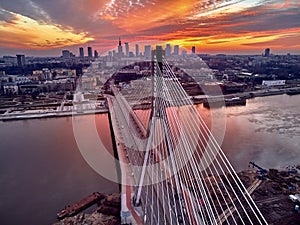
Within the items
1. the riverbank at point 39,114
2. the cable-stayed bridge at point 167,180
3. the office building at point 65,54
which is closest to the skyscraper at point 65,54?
the office building at point 65,54

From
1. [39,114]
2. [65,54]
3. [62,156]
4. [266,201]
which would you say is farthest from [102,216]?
[65,54]

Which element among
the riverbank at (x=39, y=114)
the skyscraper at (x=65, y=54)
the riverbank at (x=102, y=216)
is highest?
the skyscraper at (x=65, y=54)

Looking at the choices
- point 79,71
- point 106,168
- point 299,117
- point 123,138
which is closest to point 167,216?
point 106,168

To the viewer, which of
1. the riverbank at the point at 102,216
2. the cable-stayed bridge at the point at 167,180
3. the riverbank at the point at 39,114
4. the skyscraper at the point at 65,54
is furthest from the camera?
the skyscraper at the point at 65,54

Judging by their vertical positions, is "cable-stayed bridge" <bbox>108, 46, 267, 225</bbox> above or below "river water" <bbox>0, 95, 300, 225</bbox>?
above

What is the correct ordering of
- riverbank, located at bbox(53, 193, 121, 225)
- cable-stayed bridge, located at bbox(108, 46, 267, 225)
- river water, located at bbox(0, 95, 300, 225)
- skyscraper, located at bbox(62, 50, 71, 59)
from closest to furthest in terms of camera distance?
cable-stayed bridge, located at bbox(108, 46, 267, 225)
riverbank, located at bbox(53, 193, 121, 225)
river water, located at bbox(0, 95, 300, 225)
skyscraper, located at bbox(62, 50, 71, 59)

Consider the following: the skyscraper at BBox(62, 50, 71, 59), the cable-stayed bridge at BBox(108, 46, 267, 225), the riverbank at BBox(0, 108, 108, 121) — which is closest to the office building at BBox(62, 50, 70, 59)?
the skyscraper at BBox(62, 50, 71, 59)

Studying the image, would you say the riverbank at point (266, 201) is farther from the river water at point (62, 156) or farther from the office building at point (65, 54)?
the office building at point (65, 54)

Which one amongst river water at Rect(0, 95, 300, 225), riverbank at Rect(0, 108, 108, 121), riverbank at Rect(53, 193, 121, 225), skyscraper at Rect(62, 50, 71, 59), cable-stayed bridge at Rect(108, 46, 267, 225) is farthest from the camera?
skyscraper at Rect(62, 50, 71, 59)

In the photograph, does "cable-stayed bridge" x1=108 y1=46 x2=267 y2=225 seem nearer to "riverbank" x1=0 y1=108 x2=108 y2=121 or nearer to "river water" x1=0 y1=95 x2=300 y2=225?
"river water" x1=0 y1=95 x2=300 y2=225
